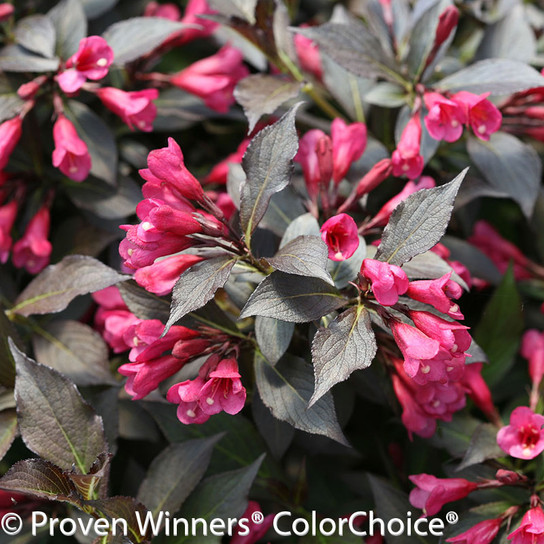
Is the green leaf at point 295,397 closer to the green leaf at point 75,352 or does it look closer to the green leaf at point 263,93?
the green leaf at point 75,352

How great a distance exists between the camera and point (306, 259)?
883mm

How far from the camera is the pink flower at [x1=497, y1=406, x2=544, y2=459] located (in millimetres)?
1047

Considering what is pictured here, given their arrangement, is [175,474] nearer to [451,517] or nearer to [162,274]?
[162,274]

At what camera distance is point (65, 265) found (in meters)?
1.20

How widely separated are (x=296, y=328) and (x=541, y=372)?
1.89 feet

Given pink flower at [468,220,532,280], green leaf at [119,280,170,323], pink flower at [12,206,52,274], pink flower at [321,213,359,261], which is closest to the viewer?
pink flower at [321,213,359,261]

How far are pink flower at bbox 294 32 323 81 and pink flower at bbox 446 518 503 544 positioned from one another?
3.31 feet

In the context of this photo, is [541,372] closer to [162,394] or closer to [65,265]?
[162,394]

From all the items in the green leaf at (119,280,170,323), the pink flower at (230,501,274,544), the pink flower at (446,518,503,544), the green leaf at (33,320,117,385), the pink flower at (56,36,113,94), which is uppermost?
the pink flower at (56,36,113,94)

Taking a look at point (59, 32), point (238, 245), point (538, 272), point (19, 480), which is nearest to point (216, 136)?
point (59, 32)

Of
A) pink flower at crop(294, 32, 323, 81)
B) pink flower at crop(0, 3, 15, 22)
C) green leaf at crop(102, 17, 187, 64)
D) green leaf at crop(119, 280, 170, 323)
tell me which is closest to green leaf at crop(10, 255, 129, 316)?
green leaf at crop(119, 280, 170, 323)

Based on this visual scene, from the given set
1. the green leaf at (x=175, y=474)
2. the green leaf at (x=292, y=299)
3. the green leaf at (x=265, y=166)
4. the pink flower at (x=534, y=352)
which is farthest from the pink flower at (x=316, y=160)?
the pink flower at (x=534, y=352)

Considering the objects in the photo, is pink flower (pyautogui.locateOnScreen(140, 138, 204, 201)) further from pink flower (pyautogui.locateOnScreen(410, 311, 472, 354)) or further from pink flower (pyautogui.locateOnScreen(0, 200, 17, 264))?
pink flower (pyautogui.locateOnScreen(0, 200, 17, 264))

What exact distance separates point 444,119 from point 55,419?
0.85 meters
